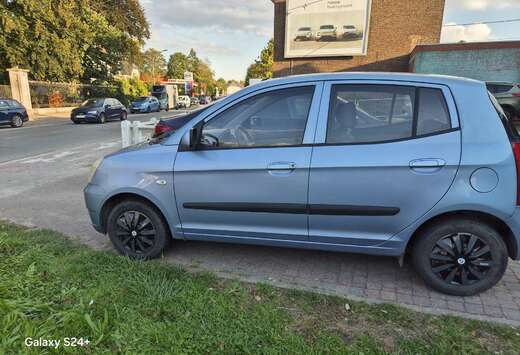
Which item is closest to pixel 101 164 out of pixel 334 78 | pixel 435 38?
pixel 334 78

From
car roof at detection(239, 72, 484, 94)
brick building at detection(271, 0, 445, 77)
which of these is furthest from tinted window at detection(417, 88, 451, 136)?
brick building at detection(271, 0, 445, 77)

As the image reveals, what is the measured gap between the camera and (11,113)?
1589cm

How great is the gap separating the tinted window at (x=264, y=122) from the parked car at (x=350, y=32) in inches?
888

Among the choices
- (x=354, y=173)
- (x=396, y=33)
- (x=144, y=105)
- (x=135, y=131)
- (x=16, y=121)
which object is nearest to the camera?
(x=354, y=173)

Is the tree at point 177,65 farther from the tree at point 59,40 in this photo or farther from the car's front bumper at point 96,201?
the car's front bumper at point 96,201

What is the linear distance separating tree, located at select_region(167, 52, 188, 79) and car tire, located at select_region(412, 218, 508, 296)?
79.8 meters

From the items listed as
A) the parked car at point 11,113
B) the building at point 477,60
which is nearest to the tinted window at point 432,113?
the building at point 477,60

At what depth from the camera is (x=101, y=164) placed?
3.40m

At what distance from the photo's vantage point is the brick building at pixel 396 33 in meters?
22.0

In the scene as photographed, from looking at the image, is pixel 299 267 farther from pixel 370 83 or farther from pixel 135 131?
pixel 135 131

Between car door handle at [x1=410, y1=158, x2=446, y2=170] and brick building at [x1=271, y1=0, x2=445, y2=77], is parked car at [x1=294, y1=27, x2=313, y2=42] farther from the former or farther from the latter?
car door handle at [x1=410, y1=158, x2=446, y2=170]

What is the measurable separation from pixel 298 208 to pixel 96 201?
78.8 inches

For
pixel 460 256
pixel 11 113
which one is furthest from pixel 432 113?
pixel 11 113

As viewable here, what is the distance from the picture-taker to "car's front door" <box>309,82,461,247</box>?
263cm
